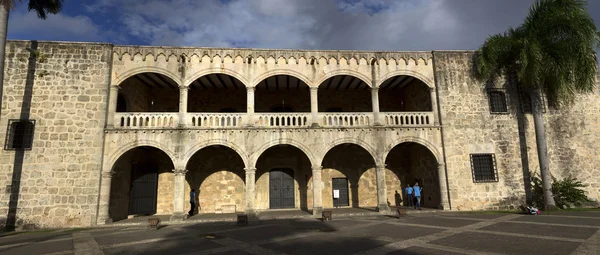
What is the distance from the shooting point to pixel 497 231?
9.48 meters

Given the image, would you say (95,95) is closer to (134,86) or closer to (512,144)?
(134,86)

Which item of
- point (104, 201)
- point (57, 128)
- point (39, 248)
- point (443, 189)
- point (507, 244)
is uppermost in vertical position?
point (57, 128)

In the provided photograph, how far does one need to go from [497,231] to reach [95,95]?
1647 cm

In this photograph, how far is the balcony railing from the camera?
14.5 m

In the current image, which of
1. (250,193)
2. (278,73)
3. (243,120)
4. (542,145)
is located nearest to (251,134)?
(243,120)

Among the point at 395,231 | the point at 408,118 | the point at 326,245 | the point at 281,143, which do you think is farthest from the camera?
the point at 408,118

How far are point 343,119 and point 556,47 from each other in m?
10.1

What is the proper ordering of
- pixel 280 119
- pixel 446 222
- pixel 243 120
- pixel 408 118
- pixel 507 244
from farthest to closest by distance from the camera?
pixel 408 118 < pixel 280 119 < pixel 243 120 < pixel 446 222 < pixel 507 244

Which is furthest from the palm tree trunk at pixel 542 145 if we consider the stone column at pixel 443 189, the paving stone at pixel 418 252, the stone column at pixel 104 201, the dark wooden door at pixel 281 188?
the stone column at pixel 104 201

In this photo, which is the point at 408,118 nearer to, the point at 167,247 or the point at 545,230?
the point at 545,230

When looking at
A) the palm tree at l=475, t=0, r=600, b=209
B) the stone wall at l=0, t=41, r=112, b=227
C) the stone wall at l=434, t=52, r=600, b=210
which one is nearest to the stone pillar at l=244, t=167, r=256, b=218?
the stone wall at l=0, t=41, r=112, b=227

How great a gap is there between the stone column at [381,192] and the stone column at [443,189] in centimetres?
272

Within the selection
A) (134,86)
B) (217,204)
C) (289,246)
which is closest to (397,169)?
(217,204)

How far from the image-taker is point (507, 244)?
7.68 meters
